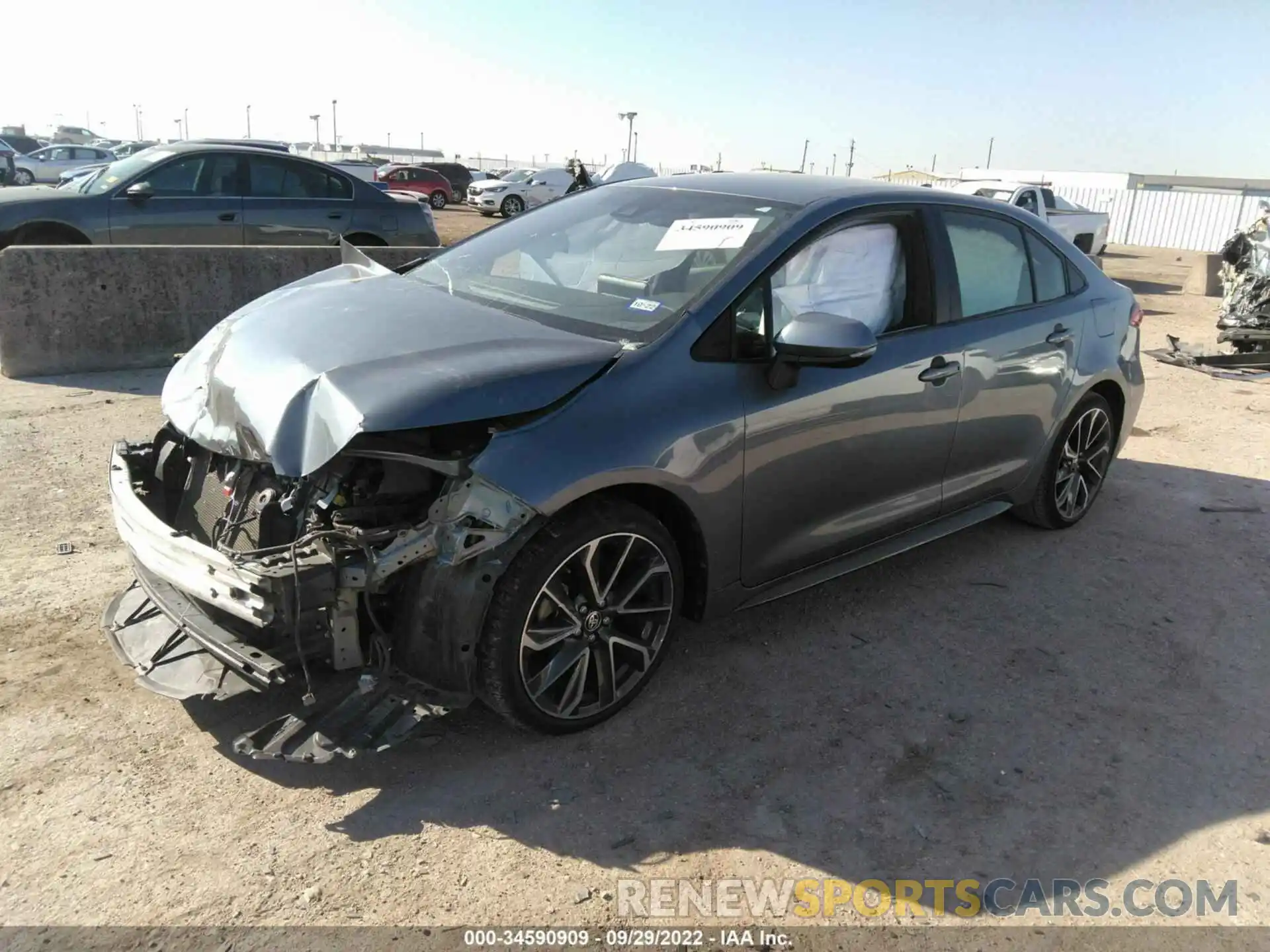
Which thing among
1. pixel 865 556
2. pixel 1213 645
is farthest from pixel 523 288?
pixel 1213 645

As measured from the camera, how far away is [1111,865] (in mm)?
2740

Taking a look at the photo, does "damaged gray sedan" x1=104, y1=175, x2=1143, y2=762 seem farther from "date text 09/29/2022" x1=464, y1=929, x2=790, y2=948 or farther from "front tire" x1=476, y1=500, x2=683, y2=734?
"date text 09/29/2022" x1=464, y1=929, x2=790, y2=948

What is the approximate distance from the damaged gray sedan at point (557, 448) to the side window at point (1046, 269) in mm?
415

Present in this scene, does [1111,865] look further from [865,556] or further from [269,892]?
[269,892]

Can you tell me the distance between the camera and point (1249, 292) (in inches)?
418

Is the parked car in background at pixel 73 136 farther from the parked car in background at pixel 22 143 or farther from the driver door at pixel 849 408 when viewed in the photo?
the driver door at pixel 849 408

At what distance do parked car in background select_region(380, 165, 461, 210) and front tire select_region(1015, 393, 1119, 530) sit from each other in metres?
31.9

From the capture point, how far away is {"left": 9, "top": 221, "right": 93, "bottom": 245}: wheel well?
28.2 ft

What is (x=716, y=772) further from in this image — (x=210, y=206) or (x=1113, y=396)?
(x=210, y=206)

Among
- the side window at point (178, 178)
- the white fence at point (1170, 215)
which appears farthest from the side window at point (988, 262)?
the white fence at point (1170, 215)

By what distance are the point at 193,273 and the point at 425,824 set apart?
6241 millimetres

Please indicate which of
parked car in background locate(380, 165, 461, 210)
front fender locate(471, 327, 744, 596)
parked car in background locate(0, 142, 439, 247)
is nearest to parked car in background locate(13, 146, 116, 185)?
parked car in background locate(380, 165, 461, 210)

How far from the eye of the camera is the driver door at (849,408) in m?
3.37

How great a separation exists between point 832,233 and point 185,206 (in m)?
7.59
